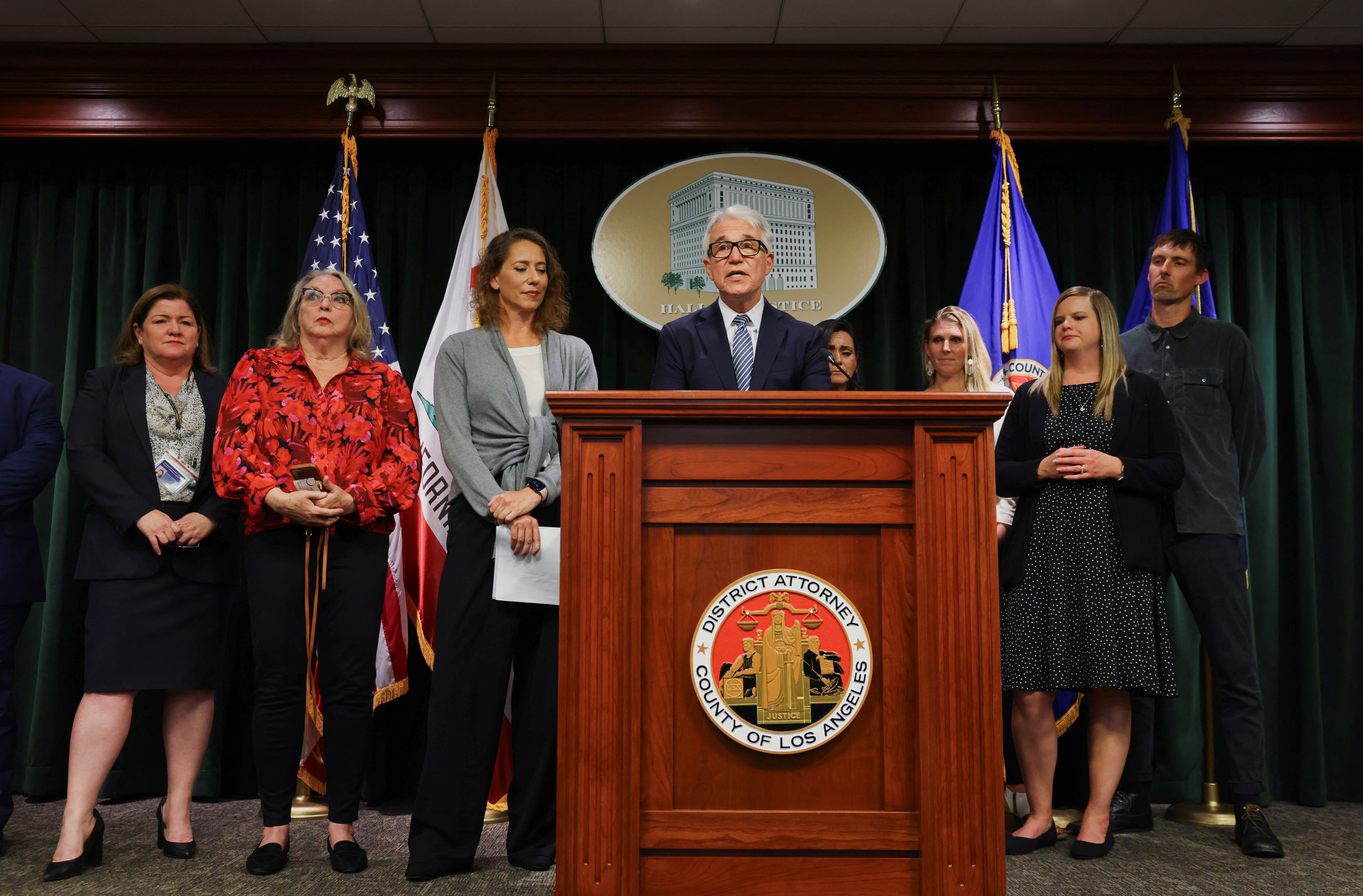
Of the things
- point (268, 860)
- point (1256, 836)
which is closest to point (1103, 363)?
point (1256, 836)

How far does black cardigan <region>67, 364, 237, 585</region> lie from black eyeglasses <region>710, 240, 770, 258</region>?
1.50 m

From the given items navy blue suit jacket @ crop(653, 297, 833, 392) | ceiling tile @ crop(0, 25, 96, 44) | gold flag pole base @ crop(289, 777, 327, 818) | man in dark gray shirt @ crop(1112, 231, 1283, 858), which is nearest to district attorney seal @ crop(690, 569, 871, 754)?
→ navy blue suit jacket @ crop(653, 297, 833, 392)

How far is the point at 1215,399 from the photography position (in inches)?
114

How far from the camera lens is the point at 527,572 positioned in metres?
2.24

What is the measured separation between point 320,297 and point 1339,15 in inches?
141

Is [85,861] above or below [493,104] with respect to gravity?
below

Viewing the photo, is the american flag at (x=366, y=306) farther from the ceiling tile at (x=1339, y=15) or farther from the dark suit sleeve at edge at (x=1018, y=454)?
the ceiling tile at (x=1339, y=15)

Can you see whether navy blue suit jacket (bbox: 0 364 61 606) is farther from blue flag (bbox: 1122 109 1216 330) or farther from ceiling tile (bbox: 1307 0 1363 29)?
ceiling tile (bbox: 1307 0 1363 29)

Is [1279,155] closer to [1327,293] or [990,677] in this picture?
[1327,293]

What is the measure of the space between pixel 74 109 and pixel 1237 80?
437 cm

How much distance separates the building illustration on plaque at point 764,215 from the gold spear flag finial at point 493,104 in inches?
28.3

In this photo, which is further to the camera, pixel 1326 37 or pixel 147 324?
pixel 1326 37

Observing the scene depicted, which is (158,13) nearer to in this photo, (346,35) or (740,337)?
(346,35)

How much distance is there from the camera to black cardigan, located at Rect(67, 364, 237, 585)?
249 cm
